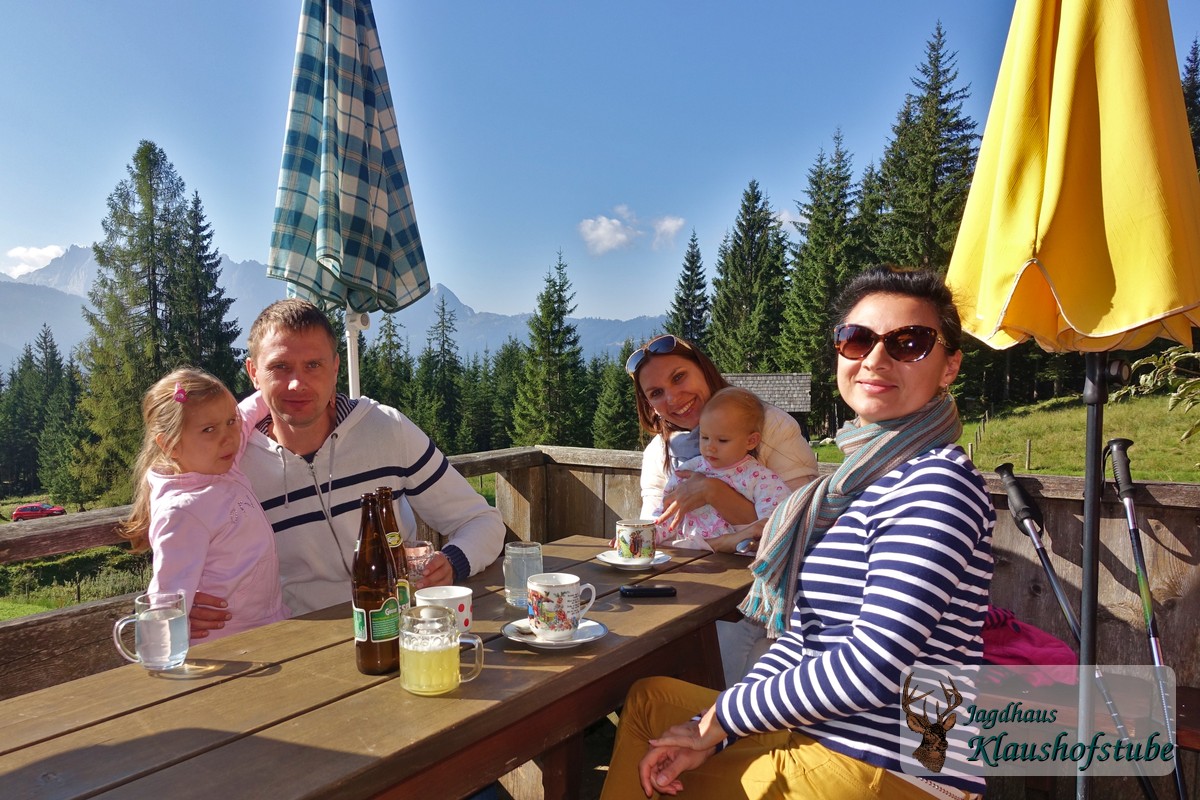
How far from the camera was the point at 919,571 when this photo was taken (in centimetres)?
128

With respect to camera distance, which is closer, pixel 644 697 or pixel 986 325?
pixel 644 697

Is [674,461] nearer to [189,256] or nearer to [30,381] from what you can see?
[189,256]

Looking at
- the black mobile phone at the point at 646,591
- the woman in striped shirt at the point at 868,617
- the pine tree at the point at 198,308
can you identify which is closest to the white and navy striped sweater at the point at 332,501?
the black mobile phone at the point at 646,591

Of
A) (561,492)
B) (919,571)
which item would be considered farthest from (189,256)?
(919,571)

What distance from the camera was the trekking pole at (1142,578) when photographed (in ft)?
6.18

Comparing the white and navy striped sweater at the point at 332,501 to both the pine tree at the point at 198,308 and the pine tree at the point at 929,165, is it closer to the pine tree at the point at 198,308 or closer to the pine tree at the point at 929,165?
the pine tree at the point at 929,165

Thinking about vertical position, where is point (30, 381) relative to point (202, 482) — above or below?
above

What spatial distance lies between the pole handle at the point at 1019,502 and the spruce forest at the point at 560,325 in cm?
3175

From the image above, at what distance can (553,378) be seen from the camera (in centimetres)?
4894

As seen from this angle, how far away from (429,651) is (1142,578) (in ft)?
6.61

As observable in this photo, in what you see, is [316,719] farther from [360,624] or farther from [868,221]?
[868,221]

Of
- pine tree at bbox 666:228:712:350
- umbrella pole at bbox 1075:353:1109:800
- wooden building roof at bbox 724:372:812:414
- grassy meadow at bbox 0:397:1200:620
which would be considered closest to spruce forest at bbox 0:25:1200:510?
grassy meadow at bbox 0:397:1200:620

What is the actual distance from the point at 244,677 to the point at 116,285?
47060 millimetres

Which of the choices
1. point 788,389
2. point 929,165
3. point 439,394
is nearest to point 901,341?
point 788,389
